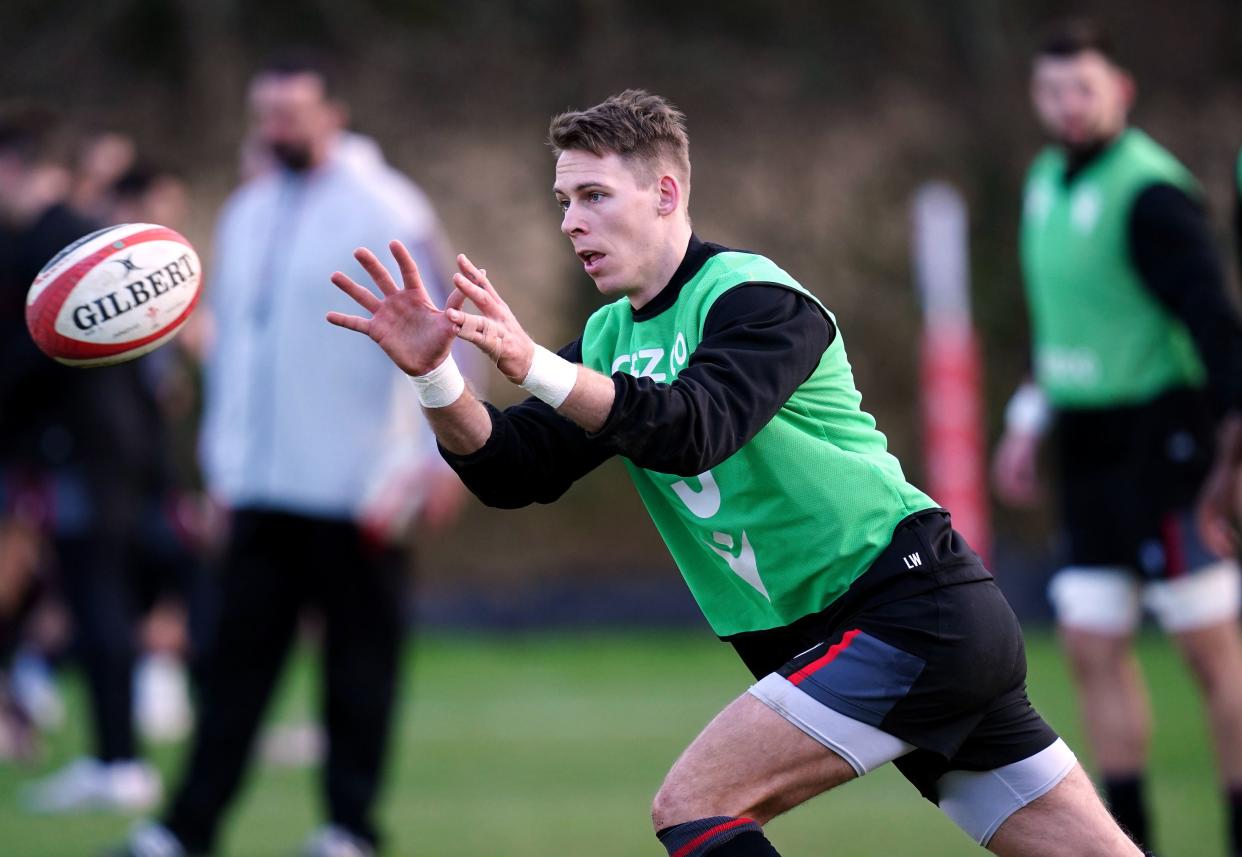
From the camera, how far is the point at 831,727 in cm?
338

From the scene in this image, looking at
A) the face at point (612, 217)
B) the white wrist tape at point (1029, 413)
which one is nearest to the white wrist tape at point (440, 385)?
the face at point (612, 217)

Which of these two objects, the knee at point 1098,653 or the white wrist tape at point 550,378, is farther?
the knee at point 1098,653

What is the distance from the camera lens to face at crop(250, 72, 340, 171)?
597cm

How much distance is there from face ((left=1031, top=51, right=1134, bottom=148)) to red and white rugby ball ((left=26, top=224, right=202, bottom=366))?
2.90 metres

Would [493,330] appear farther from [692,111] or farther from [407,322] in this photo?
[692,111]

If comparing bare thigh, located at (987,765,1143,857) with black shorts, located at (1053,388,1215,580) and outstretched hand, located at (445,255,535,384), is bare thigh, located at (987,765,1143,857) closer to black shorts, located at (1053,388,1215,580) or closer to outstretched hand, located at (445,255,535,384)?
outstretched hand, located at (445,255,535,384)

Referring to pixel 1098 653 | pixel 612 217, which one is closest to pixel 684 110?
pixel 1098 653

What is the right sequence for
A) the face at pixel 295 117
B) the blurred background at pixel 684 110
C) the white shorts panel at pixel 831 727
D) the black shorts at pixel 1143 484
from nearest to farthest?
the white shorts panel at pixel 831 727
the black shorts at pixel 1143 484
the face at pixel 295 117
the blurred background at pixel 684 110

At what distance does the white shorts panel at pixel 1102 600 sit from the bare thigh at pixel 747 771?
2.26 metres

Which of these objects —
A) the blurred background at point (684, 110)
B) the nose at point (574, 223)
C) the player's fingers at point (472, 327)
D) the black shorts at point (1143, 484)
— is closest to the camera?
the player's fingers at point (472, 327)

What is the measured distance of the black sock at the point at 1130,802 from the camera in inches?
207

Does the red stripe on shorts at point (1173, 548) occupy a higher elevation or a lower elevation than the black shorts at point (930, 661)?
lower

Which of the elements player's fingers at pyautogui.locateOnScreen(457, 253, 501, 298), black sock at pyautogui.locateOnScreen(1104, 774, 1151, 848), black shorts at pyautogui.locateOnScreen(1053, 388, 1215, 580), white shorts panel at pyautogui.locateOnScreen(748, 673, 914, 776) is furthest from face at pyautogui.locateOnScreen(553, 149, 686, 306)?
black sock at pyautogui.locateOnScreen(1104, 774, 1151, 848)

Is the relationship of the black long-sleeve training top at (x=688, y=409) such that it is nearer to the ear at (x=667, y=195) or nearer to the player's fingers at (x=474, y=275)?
the ear at (x=667, y=195)
